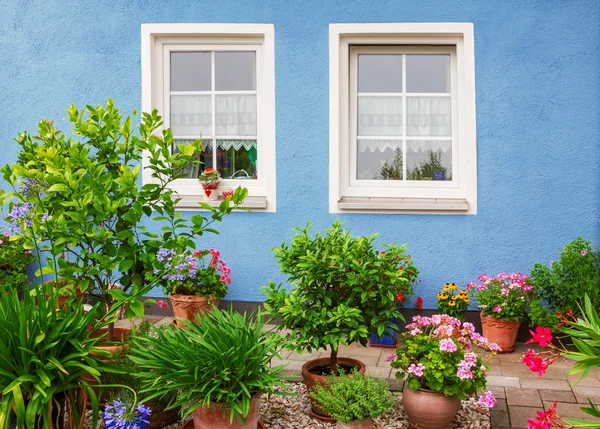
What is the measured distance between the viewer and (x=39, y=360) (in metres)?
2.98

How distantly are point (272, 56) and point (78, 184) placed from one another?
278 centimetres

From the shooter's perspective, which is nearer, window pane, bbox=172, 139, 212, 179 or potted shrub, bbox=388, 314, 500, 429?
potted shrub, bbox=388, 314, 500, 429

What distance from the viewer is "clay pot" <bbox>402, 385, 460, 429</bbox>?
3523 mm

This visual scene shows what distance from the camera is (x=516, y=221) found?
5652 mm

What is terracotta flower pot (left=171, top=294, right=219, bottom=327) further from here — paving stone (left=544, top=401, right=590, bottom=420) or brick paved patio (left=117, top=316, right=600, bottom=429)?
paving stone (left=544, top=401, right=590, bottom=420)

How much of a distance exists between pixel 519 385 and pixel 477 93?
2.51 metres

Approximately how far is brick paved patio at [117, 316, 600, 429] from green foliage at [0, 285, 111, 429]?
1089mm

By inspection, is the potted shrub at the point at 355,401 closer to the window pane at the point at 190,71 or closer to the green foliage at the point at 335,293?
the green foliage at the point at 335,293

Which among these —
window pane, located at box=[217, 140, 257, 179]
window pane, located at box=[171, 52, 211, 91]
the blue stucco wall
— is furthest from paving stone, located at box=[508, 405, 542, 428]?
window pane, located at box=[171, 52, 211, 91]

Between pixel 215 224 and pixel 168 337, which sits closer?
pixel 168 337

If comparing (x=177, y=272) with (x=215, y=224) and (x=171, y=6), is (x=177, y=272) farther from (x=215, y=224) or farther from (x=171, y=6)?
(x=171, y=6)

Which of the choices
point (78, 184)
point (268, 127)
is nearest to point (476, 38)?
point (268, 127)

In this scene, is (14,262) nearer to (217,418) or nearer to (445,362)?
(217,418)

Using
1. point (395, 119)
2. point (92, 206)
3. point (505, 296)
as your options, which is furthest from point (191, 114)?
point (505, 296)
